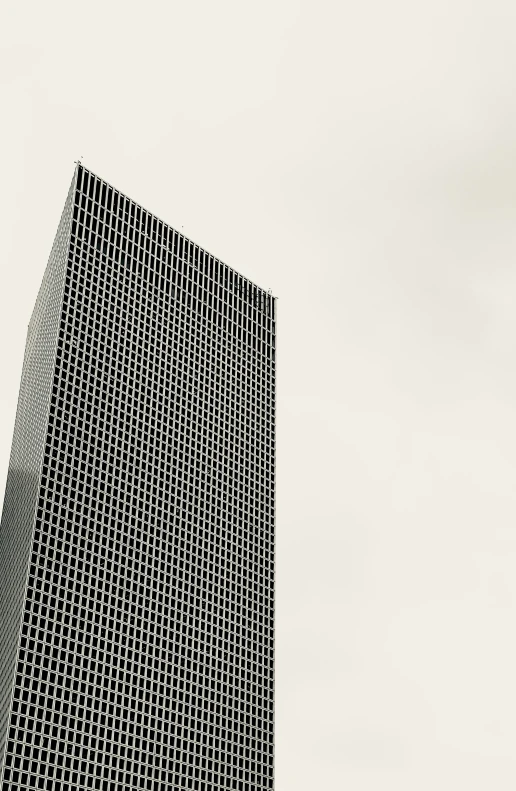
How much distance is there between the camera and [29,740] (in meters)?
163

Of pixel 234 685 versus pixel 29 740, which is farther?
pixel 234 685

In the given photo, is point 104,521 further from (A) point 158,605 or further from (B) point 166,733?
(B) point 166,733

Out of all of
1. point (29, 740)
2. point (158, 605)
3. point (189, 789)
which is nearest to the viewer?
point (29, 740)

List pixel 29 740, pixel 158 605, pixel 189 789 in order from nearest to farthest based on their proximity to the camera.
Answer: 1. pixel 29 740
2. pixel 189 789
3. pixel 158 605

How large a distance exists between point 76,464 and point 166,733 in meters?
49.9

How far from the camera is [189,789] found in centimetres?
18150

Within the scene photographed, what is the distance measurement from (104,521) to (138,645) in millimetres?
23000

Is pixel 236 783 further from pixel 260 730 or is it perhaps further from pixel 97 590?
pixel 97 590

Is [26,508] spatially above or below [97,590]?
above

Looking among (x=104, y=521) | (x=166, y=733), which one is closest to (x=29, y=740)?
(x=166, y=733)

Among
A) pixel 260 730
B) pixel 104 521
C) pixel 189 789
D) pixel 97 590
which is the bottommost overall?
pixel 189 789

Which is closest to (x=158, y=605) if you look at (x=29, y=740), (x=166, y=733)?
(x=166, y=733)

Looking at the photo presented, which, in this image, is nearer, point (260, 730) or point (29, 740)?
point (29, 740)

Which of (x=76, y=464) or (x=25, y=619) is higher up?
(x=76, y=464)
